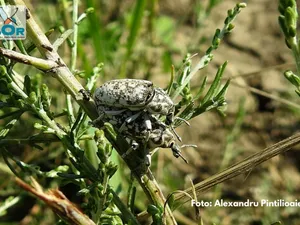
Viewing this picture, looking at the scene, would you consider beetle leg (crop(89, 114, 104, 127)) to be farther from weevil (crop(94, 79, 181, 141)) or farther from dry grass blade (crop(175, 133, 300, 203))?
dry grass blade (crop(175, 133, 300, 203))

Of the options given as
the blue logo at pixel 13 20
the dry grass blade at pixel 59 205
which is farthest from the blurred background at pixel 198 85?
the dry grass blade at pixel 59 205

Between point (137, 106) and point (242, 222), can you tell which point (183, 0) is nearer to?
point (242, 222)

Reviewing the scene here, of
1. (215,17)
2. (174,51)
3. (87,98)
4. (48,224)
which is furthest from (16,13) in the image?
(215,17)

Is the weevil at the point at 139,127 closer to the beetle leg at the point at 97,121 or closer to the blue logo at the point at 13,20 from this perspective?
the beetle leg at the point at 97,121

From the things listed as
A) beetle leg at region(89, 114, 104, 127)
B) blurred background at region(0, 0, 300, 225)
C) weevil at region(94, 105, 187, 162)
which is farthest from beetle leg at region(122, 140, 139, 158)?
blurred background at region(0, 0, 300, 225)

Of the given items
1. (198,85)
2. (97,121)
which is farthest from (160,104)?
(198,85)

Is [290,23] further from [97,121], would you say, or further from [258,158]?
[97,121]

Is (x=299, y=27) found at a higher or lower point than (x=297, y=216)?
higher
